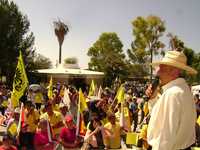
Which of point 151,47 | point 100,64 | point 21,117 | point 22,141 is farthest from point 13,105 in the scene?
point 100,64

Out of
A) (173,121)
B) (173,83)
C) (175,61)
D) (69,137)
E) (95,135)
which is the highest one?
(175,61)

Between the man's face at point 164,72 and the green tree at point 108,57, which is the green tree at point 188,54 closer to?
the man's face at point 164,72

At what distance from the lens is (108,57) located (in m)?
77.8

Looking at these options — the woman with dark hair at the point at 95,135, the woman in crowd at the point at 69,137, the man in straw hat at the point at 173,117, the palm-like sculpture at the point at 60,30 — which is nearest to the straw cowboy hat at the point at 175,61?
the man in straw hat at the point at 173,117

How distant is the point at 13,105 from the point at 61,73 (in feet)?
130

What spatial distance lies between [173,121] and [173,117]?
3 centimetres

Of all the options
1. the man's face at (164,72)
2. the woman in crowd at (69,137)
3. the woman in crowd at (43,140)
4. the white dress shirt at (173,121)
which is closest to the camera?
the white dress shirt at (173,121)

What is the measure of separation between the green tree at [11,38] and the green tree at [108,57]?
60.6 ft

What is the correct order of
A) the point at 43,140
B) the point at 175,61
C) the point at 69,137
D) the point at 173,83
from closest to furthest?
the point at 173,83
the point at 175,61
the point at 43,140
the point at 69,137

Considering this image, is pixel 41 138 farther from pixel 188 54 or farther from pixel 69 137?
pixel 188 54

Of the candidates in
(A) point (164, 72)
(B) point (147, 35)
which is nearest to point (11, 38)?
(B) point (147, 35)

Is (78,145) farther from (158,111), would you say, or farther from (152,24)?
(152,24)

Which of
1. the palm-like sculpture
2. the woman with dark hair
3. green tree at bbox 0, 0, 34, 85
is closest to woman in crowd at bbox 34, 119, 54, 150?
the woman with dark hair

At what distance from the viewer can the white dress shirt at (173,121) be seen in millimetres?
3881
